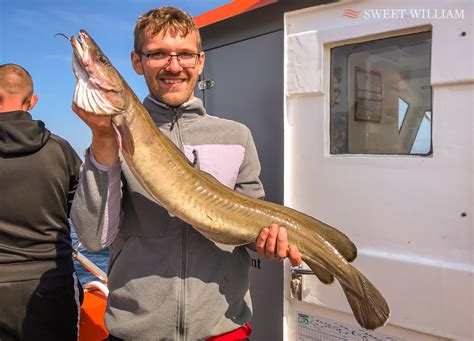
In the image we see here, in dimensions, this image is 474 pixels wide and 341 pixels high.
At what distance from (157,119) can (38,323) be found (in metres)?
1.94

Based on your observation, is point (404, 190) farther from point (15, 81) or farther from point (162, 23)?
point (15, 81)

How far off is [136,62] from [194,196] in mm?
795

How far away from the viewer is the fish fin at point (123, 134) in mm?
1868

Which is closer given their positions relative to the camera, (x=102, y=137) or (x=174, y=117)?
(x=102, y=137)

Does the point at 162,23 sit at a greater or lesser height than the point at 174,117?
greater

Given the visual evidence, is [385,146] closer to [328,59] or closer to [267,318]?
[328,59]

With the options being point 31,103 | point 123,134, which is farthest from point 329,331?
point 31,103

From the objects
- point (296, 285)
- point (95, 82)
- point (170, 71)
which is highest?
point (170, 71)

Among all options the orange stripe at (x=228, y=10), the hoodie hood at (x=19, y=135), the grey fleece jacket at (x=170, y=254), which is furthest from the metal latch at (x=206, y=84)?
the grey fleece jacket at (x=170, y=254)

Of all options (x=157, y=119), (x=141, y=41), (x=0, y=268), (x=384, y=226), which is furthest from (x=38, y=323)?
(x=384, y=226)

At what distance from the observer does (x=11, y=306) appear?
121 inches

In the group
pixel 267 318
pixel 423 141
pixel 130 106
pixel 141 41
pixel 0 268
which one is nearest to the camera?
pixel 130 106

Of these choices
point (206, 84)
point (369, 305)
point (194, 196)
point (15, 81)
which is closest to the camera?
point (194, 196)

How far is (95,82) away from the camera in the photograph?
1.86 metres
